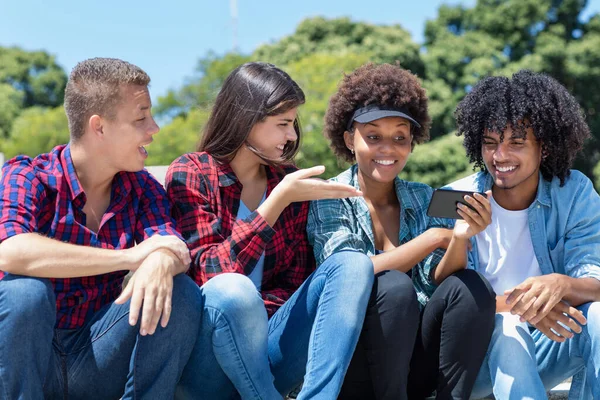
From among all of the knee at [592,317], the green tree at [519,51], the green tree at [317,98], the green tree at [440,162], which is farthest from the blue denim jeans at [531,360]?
the green tree at [519,51]

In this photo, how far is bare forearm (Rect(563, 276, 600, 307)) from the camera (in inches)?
118

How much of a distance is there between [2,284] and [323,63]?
1756cm

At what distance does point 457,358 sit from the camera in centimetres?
283

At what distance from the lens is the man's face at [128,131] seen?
291 cm

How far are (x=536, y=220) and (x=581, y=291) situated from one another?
1.52 ft

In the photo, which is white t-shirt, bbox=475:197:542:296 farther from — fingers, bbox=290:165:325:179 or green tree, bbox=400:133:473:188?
green tree, bbox=400:133:473:188

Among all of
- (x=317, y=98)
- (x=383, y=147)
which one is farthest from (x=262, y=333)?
(x=317, y=98)

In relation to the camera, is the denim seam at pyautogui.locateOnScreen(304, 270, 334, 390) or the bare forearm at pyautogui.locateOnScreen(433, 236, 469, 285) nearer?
the denim seam at pyautogui.locateOnScreen(304, 270, 334, 390)

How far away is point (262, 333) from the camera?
2.73 m

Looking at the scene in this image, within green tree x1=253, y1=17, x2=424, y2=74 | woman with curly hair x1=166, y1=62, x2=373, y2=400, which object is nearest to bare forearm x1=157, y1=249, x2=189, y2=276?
woman with curly hair x1=166, y1=62, x2=373, y2=400

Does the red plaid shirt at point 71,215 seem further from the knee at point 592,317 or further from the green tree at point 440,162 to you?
the green tree at point 440,162

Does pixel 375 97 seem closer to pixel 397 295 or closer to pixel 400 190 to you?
pixel 400 190

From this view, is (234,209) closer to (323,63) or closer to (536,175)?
(536,175)

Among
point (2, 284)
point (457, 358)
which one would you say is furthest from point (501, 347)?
point (2, 284)
